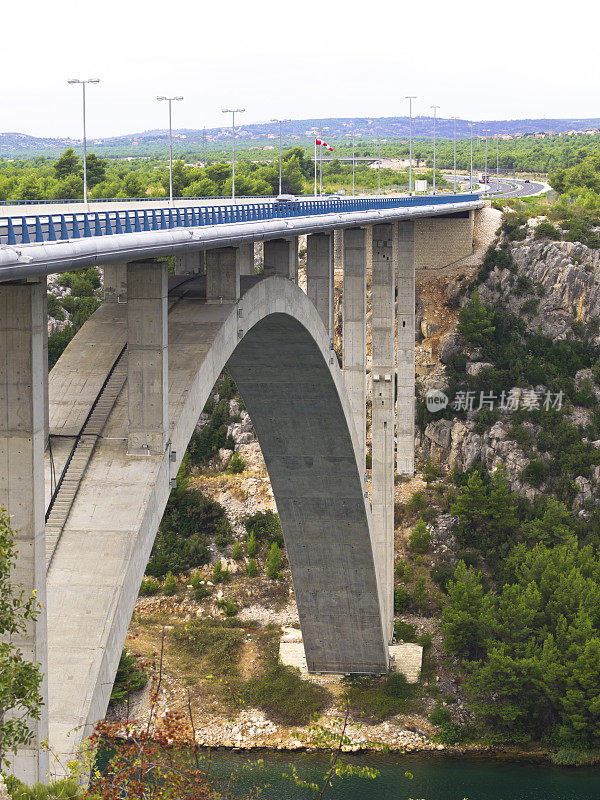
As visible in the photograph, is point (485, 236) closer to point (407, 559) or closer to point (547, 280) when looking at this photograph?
point (547, 280)

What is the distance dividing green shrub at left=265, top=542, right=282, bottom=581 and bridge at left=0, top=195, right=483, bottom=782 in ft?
29.4

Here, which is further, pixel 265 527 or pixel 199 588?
pixel 265 527

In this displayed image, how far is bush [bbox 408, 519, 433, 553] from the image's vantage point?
59469 mm

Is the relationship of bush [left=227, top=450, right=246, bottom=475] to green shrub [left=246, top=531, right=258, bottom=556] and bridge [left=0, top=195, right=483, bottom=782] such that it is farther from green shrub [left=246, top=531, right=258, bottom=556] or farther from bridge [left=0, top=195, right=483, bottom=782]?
bridge [left=0, top=195, right=483, bottom=782]

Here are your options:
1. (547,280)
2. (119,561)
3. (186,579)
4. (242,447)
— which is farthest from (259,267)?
(119,561)

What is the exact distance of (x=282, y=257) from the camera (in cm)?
3656

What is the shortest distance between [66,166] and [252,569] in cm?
3976

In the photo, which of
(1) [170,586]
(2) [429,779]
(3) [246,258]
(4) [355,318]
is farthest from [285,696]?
(3) [246,258]

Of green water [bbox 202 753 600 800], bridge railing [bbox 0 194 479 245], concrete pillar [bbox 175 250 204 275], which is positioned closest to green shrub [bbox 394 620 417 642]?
green water [bbox 202 753 600 800]

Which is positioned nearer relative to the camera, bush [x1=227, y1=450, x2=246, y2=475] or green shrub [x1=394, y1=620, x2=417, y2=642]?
green shrub [x1=394, y1=620, x2=417, y2=642]

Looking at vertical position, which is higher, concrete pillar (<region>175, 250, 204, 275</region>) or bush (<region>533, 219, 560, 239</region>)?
bush (<region>533, 219, 560, 239</region>)

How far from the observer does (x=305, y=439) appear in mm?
43844

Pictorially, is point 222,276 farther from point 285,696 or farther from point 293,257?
point 285,696

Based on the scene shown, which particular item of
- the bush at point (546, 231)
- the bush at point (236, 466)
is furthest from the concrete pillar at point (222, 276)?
the bush at point (546, 231)
